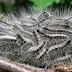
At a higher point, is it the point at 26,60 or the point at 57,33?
the point at 57,33

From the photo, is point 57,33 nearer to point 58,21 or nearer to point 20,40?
point 58,21

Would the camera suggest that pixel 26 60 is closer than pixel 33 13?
Yes

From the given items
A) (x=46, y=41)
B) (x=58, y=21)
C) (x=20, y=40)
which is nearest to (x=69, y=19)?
(x=58, y=21)

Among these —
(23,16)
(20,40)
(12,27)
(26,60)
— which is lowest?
(26,60)

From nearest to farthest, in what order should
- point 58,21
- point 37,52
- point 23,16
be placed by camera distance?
point 37,52 → point 58,21 → point 23,16

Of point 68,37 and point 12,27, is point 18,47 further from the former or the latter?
point 68,37

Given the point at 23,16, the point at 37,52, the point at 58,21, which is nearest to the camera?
the point at 37,52

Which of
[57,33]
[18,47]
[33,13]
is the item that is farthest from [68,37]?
[33,13]
